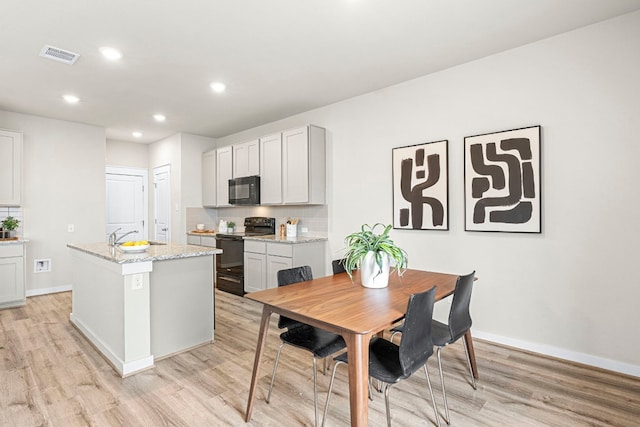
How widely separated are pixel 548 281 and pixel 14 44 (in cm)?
492

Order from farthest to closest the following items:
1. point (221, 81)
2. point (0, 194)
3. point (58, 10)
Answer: point (0, 194)
point (221, 81)
point (58, 10)

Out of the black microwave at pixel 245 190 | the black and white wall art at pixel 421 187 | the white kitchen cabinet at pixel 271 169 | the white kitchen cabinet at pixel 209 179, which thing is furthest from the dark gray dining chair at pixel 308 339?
the white kitchen cabinet at pixel 209 179

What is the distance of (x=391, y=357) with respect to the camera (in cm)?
192

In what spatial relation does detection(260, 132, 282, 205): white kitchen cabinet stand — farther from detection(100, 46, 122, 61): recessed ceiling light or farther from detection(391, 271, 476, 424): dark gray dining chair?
detection(391, 271, 476, 424): dark gray dining chair

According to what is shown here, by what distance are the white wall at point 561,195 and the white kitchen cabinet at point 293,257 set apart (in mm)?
1345

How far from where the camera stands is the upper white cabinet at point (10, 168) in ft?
14.9

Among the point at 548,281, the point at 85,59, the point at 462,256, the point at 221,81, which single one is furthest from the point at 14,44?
the point at 548,281

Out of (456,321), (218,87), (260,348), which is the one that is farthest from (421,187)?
(218,87)

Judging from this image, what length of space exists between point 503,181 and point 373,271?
5.52ft

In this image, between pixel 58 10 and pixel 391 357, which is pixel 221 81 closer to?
pixel 58 10

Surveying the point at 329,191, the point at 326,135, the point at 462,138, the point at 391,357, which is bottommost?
the point at 391,357

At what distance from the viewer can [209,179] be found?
244 inches

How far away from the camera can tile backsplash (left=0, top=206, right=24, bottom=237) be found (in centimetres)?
480

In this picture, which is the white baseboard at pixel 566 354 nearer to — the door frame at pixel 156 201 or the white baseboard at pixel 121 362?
the white baseboard at pixel 121 362
